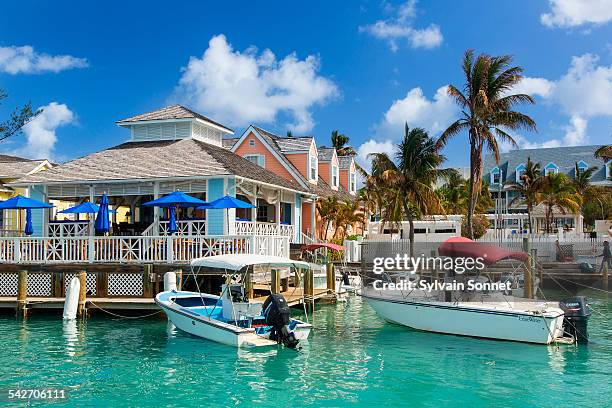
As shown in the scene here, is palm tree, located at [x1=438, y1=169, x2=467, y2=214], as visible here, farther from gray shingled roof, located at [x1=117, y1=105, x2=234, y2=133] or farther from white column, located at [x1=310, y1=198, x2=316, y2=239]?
gray shingled roof, located at [x1=117, y1=105, x2=234, y2=133]

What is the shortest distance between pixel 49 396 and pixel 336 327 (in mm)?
10573

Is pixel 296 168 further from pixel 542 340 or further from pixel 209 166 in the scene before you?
pixel 542 340

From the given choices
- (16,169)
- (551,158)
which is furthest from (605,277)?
(551,158)

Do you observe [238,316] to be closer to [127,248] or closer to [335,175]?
[127,248]

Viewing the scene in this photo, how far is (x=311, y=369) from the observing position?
14.8 m

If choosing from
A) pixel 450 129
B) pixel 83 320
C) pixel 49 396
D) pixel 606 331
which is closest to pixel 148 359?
pixel 49 396

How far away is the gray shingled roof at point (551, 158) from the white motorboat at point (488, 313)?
198 ft

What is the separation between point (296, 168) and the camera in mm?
39125

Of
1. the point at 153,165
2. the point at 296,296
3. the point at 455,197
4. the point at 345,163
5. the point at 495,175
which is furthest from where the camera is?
the point at 495,175

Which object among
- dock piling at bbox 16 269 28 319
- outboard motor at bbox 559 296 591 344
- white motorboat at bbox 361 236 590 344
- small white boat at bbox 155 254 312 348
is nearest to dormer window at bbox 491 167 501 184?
white motorboat at bbox 361 236 590 344

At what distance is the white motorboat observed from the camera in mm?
17094

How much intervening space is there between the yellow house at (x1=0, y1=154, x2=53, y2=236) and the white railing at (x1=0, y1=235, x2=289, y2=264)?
6.82 meters

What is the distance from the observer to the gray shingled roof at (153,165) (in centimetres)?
2578

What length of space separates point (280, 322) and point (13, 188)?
2032cm
